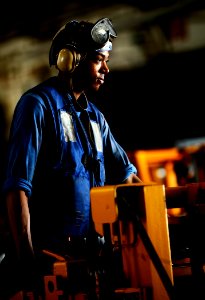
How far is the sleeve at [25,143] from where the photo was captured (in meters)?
2.30

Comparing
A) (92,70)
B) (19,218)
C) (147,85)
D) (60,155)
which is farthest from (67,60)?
(147,85)

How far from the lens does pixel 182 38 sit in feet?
31.0

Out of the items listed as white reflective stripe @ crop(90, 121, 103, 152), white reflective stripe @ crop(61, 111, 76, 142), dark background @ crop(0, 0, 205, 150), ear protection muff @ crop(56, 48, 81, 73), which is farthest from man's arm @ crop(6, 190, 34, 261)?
dark background @ crop(0, 0, 205, 150)

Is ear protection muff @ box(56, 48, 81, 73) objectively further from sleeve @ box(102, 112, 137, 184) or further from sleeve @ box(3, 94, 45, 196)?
sleeve @ box(102, 112, 137, 184)

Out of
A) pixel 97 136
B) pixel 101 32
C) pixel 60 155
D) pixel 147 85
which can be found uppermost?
pixel 147 85

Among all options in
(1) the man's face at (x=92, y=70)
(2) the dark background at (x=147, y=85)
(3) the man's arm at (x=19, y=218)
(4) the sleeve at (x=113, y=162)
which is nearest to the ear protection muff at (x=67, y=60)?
(1) the man's face at (x=92, y=70)

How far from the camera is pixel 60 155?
2592mm

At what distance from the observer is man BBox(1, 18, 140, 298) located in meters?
2.26

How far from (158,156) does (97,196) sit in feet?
26.2

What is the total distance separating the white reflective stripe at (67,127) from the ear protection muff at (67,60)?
0.39 m

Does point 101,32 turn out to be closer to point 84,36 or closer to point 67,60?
point 84,36

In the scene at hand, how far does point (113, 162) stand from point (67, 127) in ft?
2.43

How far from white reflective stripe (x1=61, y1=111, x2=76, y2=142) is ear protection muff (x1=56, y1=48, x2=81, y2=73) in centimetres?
39

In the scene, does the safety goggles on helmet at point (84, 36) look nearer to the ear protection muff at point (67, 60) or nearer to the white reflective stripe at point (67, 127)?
the ear protection muff at point (67, 60)
